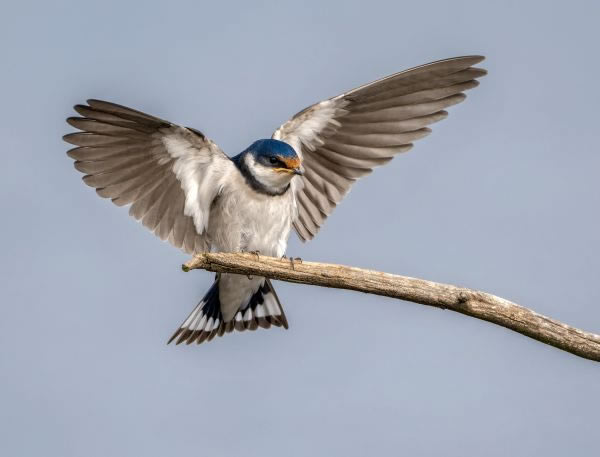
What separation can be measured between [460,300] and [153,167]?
318 cm

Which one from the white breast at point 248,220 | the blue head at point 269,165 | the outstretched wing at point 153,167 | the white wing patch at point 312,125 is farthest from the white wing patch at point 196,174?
the white wing patch at point 312,125

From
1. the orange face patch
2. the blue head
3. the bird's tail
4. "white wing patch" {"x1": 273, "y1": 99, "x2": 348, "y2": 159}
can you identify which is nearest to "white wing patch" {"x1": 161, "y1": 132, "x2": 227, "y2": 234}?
the blue head

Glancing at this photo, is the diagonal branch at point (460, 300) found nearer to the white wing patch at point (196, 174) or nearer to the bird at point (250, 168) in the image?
the bird at point (250, 168)

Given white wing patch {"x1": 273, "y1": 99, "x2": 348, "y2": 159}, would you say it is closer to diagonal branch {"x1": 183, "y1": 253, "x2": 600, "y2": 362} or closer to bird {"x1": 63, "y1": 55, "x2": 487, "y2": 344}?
bird {"x1": 63, "y1": 55, "x2": 487, "y2": 344}

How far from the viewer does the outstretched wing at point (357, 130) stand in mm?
8078

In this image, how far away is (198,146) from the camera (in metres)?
7.47

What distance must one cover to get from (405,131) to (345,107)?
1.85 ft

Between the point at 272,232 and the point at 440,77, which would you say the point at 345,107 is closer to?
the point at 440,77

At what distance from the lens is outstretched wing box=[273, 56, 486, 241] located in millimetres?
8078

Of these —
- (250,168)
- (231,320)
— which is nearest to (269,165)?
(250,168)

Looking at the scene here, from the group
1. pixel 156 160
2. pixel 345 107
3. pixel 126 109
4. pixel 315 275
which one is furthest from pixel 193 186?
pixel 315 275

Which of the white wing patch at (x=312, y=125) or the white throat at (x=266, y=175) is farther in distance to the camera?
the white wing patch at (x=312, y=125)

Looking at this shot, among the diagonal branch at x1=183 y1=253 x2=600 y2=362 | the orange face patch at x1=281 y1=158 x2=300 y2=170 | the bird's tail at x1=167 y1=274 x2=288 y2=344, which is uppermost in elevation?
the orange face patch at x1=281 y1=158 x2=300 y2=170

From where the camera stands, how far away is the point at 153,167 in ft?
25.3
